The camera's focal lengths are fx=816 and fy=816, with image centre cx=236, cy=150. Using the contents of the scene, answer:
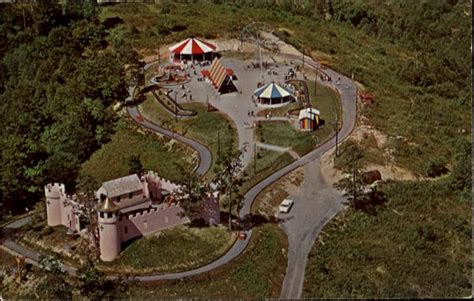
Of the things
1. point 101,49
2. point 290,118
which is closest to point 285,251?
A: point 290,118

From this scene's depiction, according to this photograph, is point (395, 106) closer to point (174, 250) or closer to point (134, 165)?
point (134, 165)

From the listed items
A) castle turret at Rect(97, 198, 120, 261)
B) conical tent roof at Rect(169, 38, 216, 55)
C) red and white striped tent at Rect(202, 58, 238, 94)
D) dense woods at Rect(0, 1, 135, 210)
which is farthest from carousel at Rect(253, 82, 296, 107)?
castle turret at Rect(97, 198, 120, 261)

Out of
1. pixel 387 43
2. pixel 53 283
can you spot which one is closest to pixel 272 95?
pixel 53 283

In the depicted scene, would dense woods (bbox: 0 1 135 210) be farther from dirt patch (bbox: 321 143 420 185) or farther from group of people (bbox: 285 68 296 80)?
dirt patch (bbox: 321 143 420 185)

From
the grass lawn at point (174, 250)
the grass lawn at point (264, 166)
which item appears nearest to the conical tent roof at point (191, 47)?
the grass lawn at point (264, 166)

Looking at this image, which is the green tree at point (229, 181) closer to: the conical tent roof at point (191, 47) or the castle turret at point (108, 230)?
the castle turret at point (108, 230)

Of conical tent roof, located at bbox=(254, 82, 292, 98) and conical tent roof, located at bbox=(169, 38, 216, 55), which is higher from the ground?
conical tent roof, located at bbox=(254, 82, 292, 98)

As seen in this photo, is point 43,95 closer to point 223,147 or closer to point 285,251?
point 223,147
